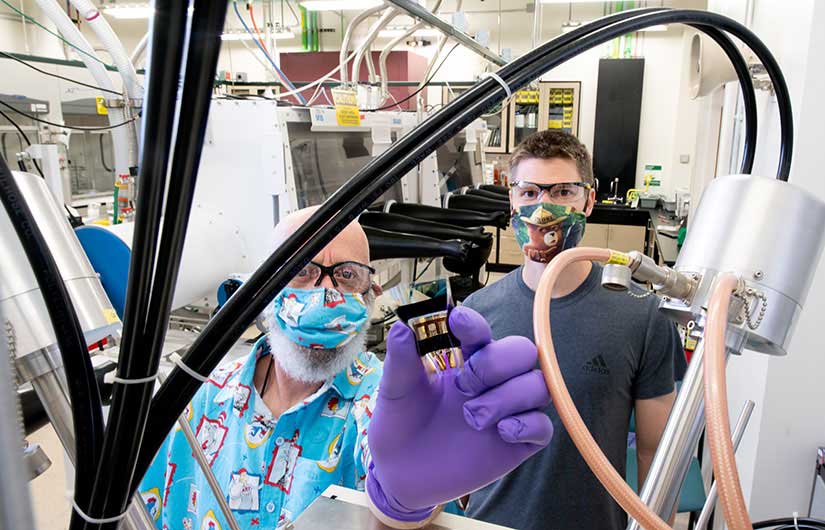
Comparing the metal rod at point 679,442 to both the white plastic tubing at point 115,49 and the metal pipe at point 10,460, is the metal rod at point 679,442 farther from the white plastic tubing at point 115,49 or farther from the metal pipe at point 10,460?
the white plastic tubing at point 115,49

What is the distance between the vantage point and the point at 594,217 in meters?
5.95

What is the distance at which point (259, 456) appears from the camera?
3.49 ft

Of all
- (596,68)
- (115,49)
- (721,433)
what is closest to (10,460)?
(721,433)

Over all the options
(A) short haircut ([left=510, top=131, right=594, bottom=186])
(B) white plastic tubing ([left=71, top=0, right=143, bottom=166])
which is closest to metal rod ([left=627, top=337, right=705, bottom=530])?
(A) short haircut ([left=510, top=131, right=594, bottom=186])

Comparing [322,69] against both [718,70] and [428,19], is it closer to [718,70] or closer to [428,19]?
[428,19]

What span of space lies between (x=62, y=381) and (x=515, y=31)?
7809 mm

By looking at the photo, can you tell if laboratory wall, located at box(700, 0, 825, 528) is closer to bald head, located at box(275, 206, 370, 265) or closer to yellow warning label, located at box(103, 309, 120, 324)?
bald head, located at box(275, 206, 370, 265)

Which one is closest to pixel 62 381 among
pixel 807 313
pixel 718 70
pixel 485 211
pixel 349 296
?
pixel 349 296

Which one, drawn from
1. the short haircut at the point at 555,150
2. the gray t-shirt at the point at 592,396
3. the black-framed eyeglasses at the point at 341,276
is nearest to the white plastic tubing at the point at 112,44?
the black-framed eyeglasses at the point at 341,276

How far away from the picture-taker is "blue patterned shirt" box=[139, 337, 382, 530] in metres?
1.03

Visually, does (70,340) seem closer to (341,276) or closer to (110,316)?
(110,316)

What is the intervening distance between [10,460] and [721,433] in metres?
0.33

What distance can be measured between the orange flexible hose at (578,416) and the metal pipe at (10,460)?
0.27 m

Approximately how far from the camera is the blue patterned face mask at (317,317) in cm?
107
